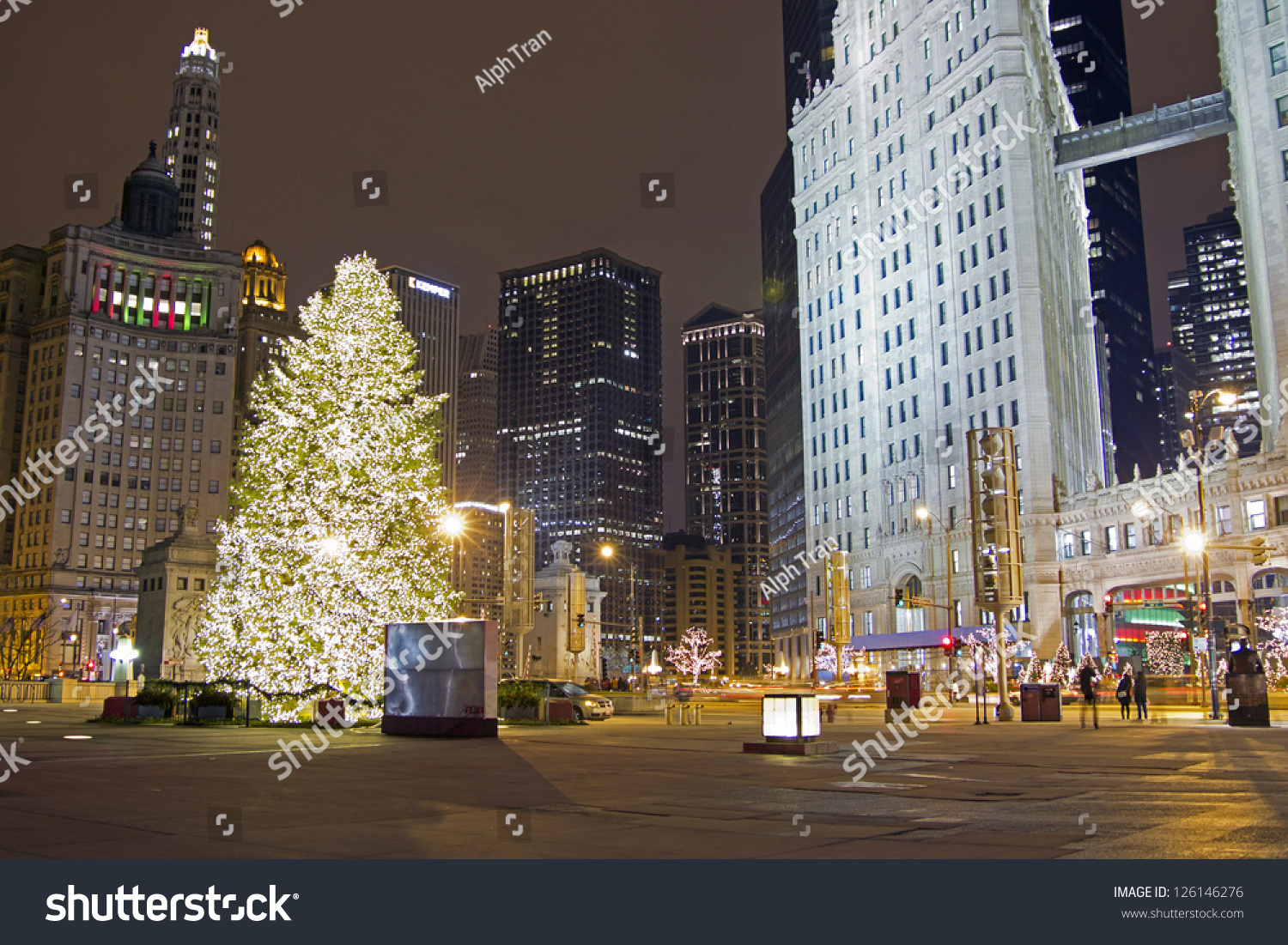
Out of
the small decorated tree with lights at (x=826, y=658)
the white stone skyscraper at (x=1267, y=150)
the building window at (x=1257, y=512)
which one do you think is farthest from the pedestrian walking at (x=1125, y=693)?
the small decorated tree with lights at (x=826, y=658)

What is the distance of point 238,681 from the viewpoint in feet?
104

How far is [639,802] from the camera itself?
12.3 meters

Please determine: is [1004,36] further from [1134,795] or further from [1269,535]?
[1134,795]

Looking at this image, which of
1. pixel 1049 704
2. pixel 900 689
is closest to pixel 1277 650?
pixel 1049 704

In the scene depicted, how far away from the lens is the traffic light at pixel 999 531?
3419 centimetres

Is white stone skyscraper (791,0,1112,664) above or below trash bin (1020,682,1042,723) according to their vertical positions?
above

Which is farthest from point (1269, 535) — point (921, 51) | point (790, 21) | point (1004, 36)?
point (790, 21)

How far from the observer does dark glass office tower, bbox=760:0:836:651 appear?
149875mm
